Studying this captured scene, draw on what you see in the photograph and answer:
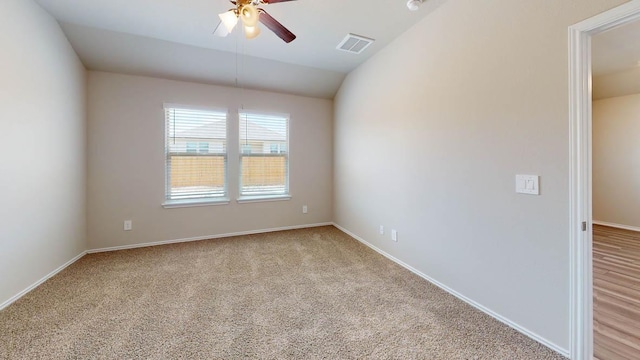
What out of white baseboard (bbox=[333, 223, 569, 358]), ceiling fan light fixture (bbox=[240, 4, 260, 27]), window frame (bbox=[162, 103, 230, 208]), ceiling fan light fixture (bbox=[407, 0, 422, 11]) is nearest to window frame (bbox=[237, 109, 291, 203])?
window frame (bbox=[162, 103, 230, 208])

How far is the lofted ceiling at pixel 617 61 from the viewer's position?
265 cm

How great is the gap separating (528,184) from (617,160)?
16.5 ft

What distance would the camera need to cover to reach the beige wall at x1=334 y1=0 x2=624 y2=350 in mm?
1608

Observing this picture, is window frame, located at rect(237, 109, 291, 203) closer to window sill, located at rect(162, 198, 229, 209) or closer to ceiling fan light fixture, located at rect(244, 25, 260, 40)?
window sill, located at rect(162, 198, 229, 209)

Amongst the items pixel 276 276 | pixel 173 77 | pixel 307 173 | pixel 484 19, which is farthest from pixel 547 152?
pixel 173 77

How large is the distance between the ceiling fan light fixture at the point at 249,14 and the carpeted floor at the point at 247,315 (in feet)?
7.55

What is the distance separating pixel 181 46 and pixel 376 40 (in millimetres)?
2542

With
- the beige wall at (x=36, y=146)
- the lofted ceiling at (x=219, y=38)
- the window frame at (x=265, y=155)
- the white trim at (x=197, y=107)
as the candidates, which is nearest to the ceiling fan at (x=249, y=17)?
the lofted ceiling at (x=219, y=38)

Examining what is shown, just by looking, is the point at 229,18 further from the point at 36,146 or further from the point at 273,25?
the point at 36,146

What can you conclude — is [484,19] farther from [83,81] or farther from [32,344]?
[83,81]

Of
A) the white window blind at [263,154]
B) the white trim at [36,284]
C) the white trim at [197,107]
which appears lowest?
the white trim at [36,284]

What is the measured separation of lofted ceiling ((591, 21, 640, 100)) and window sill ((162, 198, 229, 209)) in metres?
4.85

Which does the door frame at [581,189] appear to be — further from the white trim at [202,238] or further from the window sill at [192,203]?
the window sill at [192,203]

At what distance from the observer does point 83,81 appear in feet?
10.5
